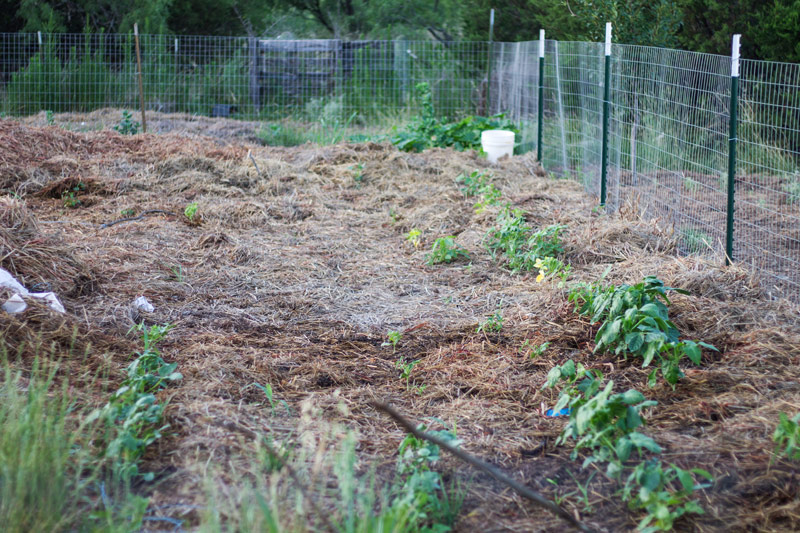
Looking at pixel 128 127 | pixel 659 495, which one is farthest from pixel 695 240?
pixel 128 127

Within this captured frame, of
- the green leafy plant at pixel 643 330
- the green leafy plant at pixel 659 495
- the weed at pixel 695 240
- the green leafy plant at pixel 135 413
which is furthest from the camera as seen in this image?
the weed at pixel 695 240

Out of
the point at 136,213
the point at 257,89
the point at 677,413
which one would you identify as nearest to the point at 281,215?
the point at 136,213

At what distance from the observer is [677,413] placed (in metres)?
2.81

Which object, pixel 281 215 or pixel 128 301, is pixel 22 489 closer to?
pixel 128 301

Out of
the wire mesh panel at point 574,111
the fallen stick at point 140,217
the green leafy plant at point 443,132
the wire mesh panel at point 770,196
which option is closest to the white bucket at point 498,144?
the wire mesh panel at point 574,111

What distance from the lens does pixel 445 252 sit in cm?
514

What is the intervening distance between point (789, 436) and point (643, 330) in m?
0.92

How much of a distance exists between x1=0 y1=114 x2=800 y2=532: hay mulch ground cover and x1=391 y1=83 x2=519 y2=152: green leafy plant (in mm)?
2307

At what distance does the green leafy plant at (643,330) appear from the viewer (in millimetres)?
2998

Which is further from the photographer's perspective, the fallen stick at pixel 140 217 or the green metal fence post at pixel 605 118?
the green metal fence post at pixel 605 118

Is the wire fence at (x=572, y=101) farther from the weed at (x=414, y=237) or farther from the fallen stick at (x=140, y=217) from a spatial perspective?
the fallen stick at (x=140, y=217)

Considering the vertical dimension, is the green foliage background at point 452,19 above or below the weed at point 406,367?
above

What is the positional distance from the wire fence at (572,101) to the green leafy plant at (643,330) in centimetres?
135

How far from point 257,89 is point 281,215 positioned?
274 inches
